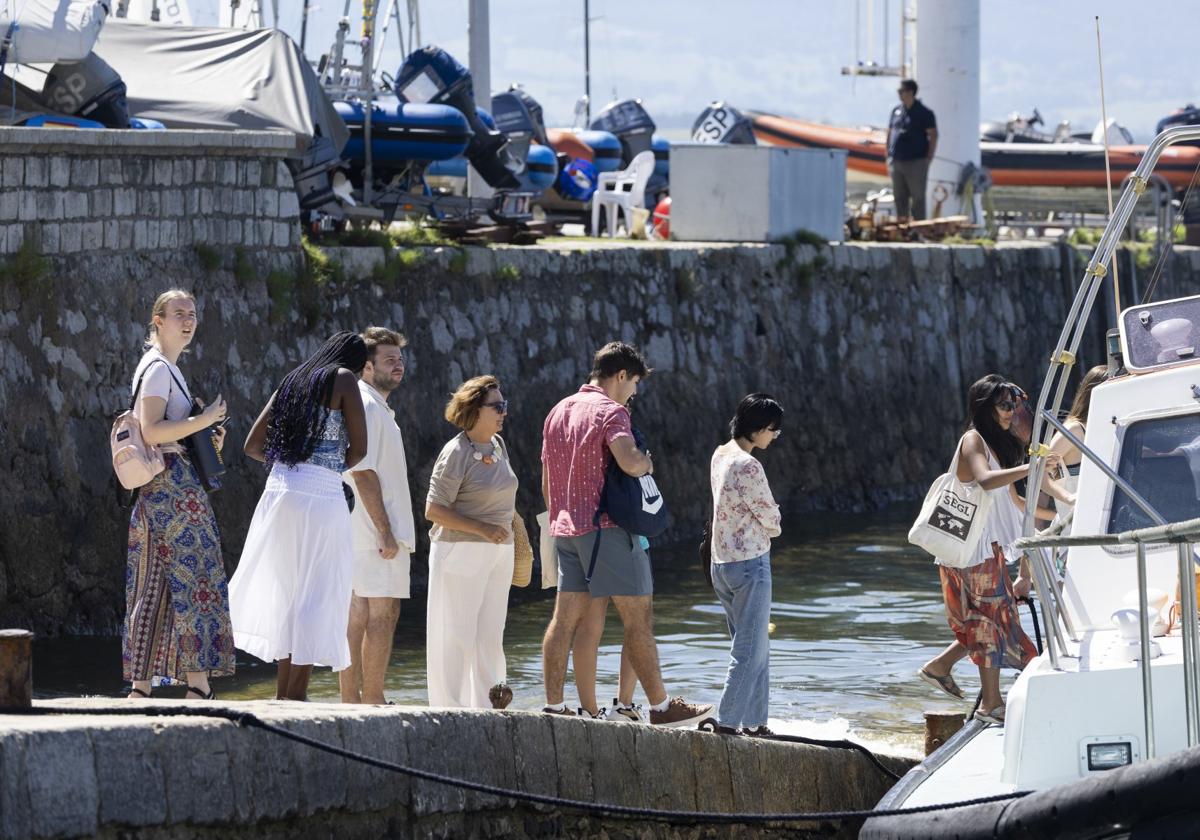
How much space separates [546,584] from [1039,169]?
26934mm

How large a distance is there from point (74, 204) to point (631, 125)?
2888 centimetres

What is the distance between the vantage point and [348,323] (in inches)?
566

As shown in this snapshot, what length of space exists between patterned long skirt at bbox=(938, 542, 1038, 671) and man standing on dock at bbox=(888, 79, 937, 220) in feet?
45.3

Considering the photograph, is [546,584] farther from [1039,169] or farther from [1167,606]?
[1039,169]

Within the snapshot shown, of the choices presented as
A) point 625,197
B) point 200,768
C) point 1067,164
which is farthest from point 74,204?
point 1067,164

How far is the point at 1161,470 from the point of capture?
7680 mm

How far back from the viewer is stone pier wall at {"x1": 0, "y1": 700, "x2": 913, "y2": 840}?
17.4 feet

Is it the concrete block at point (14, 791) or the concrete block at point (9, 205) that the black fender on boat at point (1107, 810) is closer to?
the concrete block at point (14, 791)

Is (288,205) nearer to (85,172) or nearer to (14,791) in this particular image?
(85,172)

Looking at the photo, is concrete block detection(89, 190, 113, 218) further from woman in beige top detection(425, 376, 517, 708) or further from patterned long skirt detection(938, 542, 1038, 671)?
patterned long skirt detection(938, 542, 1038, 671)

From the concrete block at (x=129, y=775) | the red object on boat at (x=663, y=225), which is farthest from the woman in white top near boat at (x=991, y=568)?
the red object on boat at (x=663, y=225)

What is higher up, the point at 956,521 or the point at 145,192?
the point at 145,192

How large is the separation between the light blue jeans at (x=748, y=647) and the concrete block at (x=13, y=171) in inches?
204

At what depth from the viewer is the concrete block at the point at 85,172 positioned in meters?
12.0
